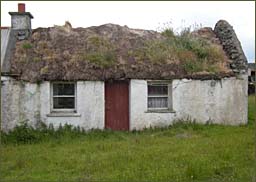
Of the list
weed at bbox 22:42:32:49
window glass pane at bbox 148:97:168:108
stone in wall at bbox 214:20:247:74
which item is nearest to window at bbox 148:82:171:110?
window glass pane at bbox 148:97:168:108

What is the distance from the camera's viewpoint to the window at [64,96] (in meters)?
17.4

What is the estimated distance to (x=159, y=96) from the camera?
59.5ft

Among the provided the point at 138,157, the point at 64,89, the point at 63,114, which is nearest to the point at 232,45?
the point at 64,89

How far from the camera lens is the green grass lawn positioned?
9547mm

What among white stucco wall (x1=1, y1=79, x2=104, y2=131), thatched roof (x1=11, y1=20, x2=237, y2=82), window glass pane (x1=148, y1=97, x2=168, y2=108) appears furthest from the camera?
window glass pane (x1=148, y1=97, x2=168, y2=108)

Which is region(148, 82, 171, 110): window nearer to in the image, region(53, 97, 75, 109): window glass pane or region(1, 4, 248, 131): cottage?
region(1, 4, 248, 131): cottage

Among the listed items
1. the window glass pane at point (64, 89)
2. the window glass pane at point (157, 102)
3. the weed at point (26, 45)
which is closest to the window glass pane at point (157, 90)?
the window glass pane at point (157, 102)

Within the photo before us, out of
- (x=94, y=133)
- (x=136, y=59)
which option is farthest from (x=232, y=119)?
(x=94, y=133)

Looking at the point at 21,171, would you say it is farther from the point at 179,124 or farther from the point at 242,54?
the point at 242,54

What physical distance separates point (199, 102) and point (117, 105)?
11.5ft

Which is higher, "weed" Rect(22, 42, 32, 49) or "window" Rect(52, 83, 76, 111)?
"weed" Rect(22, 42, 32, 49)

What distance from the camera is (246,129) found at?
55.7 feet

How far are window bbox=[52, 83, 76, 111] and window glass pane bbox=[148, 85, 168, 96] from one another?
3249 mm

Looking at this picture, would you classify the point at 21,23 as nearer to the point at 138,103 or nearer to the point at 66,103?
the point at 66,103
